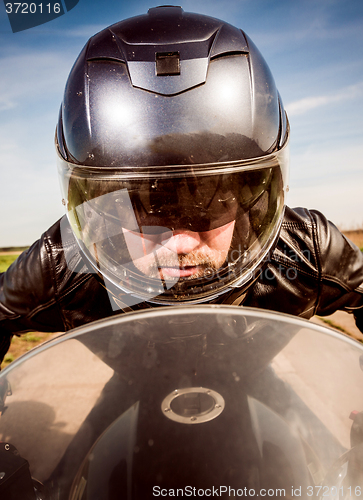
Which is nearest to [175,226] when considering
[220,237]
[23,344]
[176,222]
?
[176,222]

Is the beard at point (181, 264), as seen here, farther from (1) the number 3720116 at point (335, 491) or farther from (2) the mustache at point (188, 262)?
(1) the number 3720116 at point (335, 491)

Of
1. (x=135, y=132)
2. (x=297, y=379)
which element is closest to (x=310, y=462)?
(x=297, y=379)

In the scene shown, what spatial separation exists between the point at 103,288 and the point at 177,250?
491 mm

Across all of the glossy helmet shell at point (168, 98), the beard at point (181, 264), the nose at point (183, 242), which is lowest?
the beard at point (181, 264)

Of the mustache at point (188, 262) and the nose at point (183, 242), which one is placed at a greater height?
the nose at point (183, 242)

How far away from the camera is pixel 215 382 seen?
35 cm

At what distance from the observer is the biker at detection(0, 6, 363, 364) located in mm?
776

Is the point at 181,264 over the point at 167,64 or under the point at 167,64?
under

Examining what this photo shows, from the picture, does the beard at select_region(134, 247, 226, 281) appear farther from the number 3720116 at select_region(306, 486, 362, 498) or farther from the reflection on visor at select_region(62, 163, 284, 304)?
the number 3720116 at select_region(306, 486, 362, 498)

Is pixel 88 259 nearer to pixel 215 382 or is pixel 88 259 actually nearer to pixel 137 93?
pixel 137 93

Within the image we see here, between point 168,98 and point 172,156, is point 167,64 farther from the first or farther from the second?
point 172,156

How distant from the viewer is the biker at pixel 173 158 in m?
0.78

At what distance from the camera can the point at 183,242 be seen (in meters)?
0.84

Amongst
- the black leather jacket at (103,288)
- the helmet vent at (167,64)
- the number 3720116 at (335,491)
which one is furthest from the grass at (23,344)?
the number 3720116 at (335,491)
